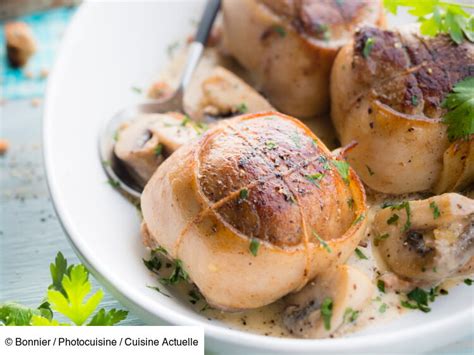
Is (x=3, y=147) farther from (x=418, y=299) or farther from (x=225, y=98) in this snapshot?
(x=418, y=299)

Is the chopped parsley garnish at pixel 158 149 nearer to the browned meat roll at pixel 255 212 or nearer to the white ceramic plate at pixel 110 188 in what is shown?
the white ceramic plate at pixel 110 188

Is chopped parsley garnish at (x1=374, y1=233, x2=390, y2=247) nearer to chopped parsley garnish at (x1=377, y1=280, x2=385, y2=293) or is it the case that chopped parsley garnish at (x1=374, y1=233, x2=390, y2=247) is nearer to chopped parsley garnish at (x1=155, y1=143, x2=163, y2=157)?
chopped parsley garnish at (x1=377, y1=280, x2=385, y2=293)

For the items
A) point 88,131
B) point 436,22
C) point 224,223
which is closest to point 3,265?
point 88,131

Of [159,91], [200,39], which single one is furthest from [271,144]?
[200,39]

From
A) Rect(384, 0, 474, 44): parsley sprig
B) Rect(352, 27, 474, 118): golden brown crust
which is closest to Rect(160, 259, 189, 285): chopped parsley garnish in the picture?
Rect(352, 27, 474, 118): golden brown crust

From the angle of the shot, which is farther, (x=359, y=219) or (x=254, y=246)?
(x=359, y=219)

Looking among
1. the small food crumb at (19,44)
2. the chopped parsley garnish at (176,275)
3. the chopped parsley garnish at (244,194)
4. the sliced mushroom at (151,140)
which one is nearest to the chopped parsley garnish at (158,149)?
the sliced mushroom at (151,140)
